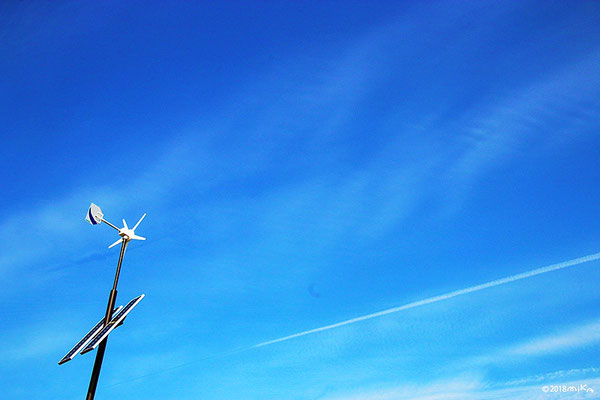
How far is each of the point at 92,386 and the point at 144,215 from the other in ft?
43.0

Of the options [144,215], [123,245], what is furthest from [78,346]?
[144,215]

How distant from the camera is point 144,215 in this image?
23.8 meters

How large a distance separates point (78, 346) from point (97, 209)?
5.35 m

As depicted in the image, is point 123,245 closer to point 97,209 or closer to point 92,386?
point 97,209

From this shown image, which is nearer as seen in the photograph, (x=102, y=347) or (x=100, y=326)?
(x=102, y=347)

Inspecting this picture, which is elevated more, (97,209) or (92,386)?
(97,209)

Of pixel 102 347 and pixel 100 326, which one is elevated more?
pixel 100 326

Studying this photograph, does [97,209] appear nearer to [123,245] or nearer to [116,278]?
[123,245]

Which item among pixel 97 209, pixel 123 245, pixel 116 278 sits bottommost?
pixel 116 278

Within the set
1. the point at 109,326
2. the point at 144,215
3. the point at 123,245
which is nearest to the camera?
the point at 109,326

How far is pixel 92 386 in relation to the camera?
12.0 metres

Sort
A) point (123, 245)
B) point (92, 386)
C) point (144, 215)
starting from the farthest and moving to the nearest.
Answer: point (144, 215)
point (123, 245)
point (92, 386)

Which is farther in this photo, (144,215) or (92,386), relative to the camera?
(144,215)

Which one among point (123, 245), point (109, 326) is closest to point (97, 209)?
point (123, 245)
